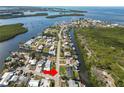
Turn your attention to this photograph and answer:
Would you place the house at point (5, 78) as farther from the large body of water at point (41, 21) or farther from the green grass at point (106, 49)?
the green grass at point (106, 49)


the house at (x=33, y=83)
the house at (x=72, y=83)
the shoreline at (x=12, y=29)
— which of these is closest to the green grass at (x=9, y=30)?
the shoreline at (x=12, y=29)

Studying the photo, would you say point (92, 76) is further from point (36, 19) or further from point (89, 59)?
point (36, 19)

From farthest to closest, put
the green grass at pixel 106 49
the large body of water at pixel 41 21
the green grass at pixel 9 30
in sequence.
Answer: the large body of water at pixel 41 21, the green grass at pixel 9 30, the green grass at pixel 106 49

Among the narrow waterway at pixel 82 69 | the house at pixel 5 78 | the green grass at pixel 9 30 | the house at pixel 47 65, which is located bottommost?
the narrow waterway at pixel 82 69

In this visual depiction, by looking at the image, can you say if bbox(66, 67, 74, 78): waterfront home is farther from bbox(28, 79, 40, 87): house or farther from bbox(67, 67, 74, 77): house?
bbox(28, 79, 40, 87): house

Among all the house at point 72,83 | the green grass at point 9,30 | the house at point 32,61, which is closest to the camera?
the house at point 72,83
